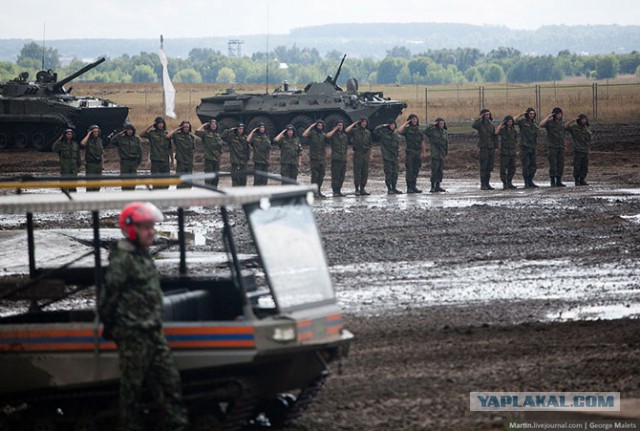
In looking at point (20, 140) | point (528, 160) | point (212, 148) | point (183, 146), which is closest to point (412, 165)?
point (528, 160)

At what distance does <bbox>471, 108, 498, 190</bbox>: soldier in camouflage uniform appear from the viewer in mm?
26656

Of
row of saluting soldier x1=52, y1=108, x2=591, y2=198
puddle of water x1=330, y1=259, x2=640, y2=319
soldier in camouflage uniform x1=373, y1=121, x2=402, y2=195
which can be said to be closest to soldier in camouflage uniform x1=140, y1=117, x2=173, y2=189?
row of saluting soldier x1=52, y1=108, x2=591, y2=198

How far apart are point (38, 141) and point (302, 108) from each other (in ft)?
28.3

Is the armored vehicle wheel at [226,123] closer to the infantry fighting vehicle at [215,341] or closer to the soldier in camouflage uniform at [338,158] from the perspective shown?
the soldier in camouflage uniform at [338,158]

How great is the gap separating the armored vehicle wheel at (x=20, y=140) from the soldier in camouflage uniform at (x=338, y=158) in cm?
1620

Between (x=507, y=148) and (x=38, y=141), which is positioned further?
(x=38, y=141)

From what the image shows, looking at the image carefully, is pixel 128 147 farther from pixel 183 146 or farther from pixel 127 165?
pixel 183 146

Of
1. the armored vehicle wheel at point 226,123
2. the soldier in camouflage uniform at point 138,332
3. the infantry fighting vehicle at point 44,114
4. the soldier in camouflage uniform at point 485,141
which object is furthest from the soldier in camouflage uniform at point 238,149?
the soldier in camouflage uniform at point 138,332

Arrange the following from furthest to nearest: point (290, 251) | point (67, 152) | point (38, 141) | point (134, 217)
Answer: point (38, 141), point (67, 152), point (290, 251), point (134, 217)

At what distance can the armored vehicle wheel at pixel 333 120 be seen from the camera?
38.6 m

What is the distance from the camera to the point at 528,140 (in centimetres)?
2688

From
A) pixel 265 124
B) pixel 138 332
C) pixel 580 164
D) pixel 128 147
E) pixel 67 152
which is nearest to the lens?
pixel 138 332

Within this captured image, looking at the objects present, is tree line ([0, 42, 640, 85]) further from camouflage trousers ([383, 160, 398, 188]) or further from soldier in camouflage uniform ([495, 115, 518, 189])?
soldier in camouflage uniform ([495, 115, 518, 189])

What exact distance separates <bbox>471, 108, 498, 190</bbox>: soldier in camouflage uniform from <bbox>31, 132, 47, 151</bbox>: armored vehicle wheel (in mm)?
17645
